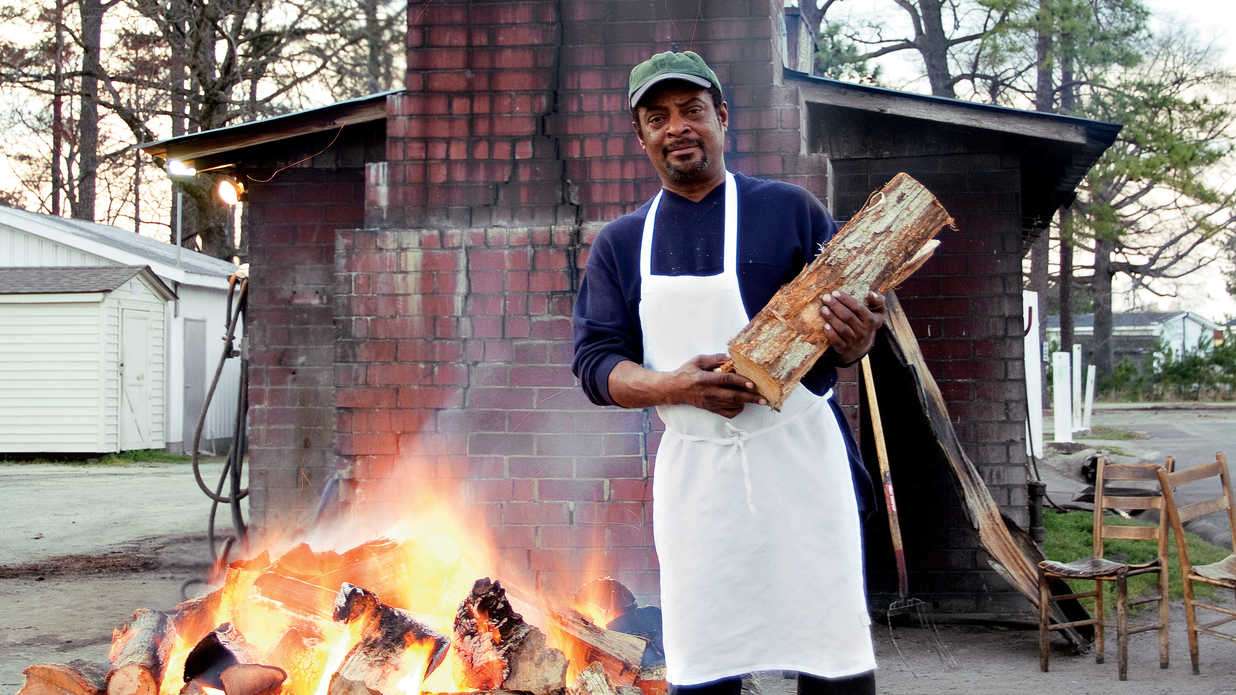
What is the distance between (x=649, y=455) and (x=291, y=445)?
2.49m

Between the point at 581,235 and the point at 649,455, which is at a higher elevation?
Answer: the point at 581,235

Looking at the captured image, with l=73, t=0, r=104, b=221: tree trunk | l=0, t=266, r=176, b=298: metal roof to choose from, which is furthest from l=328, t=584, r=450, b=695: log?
l=73, t=0, r=104, b=221: tree trunk

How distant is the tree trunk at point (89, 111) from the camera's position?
2250 centimetres

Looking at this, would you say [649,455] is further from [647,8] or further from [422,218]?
[647,8]

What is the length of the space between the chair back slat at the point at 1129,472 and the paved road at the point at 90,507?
762cm

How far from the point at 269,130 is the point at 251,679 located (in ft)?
11.6

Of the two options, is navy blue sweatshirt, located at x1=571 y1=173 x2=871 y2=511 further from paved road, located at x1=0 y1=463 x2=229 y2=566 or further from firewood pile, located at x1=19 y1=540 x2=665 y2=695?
paved road, located at x1=0 y1=463 x2=229 y2=566

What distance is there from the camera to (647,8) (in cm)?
611

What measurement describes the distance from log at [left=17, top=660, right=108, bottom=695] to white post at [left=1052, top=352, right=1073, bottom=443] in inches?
648

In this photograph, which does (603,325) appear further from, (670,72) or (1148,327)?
(1148,327)

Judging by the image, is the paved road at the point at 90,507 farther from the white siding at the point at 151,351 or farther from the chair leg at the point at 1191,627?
the chair leg at the point at 1191,627

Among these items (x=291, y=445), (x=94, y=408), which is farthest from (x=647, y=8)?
(x=94, y=408)

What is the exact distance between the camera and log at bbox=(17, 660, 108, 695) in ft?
14.1

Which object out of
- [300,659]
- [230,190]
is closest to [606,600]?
[300,659]
